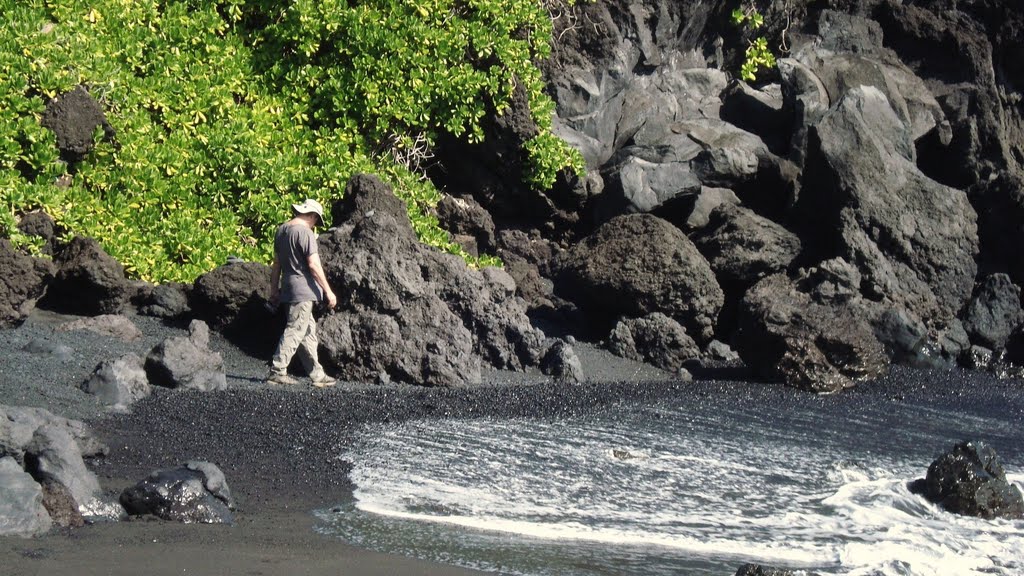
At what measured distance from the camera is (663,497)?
287 inches

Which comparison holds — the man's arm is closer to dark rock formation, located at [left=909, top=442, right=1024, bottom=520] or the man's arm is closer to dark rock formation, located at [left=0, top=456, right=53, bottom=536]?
dark rock formation, located at [left=0, top=456, right=53, bottom=536]

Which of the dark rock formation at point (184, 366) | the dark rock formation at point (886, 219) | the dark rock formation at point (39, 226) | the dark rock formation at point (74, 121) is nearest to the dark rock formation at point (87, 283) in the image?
the dark rock formation at point (39, 226)

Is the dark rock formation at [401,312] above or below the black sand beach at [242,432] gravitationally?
above

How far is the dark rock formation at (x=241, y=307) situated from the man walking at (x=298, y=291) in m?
0.95

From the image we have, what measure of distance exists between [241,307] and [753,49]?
10.6 metres

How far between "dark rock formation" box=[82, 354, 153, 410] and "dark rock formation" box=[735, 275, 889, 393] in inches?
252

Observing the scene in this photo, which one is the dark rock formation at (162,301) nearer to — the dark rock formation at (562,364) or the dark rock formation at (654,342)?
the dark rock formation at (562,364)

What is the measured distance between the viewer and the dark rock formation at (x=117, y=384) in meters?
8.34

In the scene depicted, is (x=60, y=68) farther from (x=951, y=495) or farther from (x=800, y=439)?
(x=951, y=495)

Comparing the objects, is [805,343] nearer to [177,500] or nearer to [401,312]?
[401,312]

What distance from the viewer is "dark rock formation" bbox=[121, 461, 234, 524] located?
230 inches

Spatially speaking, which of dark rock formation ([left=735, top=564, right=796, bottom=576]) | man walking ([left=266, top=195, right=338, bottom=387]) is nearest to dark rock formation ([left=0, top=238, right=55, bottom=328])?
man walking ([left=266, top=195, right=338, bottom=387])

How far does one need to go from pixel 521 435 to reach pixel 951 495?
3.04 meters

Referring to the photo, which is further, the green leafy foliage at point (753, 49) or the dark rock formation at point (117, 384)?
the green leafy foliage at point (753, 49)
